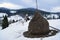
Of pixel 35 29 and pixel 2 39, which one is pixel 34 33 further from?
pixel 2 39

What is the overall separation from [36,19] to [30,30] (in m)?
0.61

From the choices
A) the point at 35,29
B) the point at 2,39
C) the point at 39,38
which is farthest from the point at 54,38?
the point at 2,39

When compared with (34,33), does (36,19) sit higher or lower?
higher

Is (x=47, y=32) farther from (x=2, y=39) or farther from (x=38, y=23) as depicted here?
(x=2, y=39)

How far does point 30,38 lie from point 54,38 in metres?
1.10

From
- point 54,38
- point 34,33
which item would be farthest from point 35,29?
point 54,38

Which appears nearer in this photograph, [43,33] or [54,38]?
[54,38]

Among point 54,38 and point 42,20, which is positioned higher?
point 42,20

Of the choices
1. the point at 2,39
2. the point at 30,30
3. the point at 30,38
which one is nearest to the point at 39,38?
the point at 30,38

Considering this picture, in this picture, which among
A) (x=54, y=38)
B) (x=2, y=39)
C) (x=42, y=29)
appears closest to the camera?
(x=54, y=38)

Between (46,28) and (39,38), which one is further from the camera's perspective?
(46,28)

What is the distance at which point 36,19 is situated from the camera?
809cm

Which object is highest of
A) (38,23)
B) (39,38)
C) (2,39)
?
(38,23)

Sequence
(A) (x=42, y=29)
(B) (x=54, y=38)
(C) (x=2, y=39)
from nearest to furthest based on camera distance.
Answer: (B) (x=54, y=38) → (A) (x=42, y=29) → (C) (x=2, y=39)
